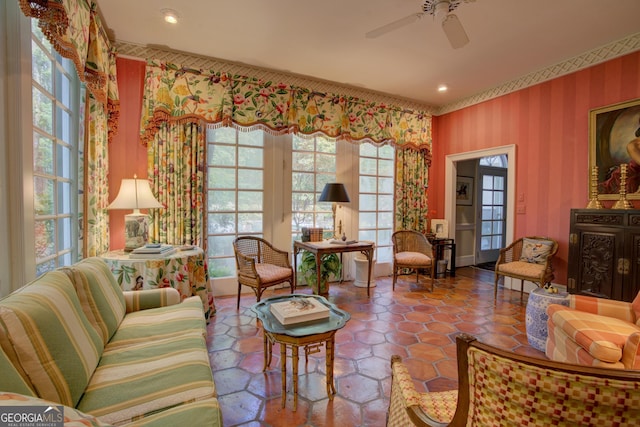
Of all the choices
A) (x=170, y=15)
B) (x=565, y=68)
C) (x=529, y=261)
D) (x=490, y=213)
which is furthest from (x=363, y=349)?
(x=490, y=213)

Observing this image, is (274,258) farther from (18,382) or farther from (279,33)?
(18,382)

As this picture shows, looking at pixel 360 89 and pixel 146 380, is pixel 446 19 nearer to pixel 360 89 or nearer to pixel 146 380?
pixel 360 89

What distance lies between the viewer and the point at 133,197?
2.74 metres

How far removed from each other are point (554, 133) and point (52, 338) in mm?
4939

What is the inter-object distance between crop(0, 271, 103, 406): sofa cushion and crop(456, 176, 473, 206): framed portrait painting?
574 cm

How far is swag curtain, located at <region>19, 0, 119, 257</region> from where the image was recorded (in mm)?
1586

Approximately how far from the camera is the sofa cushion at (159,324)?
5.41 feet

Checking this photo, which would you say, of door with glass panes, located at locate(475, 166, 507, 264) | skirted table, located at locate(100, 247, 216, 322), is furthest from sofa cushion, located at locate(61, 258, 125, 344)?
door with glass panes, located at locate(475, 166, 507, 264)

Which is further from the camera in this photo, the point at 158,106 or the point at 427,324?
the point at 158,106

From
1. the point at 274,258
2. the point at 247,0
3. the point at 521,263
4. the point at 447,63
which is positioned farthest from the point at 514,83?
the point at 274,258

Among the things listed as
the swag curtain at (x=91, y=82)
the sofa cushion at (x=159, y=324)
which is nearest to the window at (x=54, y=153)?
the swag curtain at (x=91, y=82)

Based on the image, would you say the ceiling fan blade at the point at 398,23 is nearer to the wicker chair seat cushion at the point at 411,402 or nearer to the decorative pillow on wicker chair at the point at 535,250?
the wicker chair seat cushion at the point at 411,402

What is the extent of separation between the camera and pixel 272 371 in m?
2.13

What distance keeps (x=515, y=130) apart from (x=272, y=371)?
4.30 m
